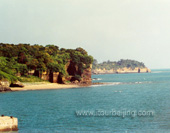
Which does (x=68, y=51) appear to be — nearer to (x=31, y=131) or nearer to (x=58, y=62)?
(x=58, y=62)

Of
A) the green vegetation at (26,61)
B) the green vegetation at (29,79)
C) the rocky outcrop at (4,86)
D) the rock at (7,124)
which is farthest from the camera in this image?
the green vegetation at (26,61)

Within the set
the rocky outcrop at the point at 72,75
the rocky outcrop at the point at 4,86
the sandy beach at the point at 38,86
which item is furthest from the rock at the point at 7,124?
the rocky outcrop at the point at 72,75

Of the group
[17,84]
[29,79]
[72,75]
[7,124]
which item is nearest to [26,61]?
[29,79]

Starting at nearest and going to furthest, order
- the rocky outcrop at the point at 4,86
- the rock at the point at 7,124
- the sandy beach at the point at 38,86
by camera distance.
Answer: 1. the rock at the point at 7,124
2. the rocky outcrop at the point at 4,86
3. the sandy beach at the point at 38,86

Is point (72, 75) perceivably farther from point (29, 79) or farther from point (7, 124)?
point (7, 124)

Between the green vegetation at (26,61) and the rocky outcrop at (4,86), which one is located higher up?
the green vegetation at (26,61)

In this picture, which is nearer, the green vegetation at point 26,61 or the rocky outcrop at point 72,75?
the green vegetation at point 26,61

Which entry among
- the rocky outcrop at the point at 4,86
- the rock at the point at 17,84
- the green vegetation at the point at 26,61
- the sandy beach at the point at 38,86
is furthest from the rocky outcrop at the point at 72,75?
the rocky outcrop at the point at 4,86

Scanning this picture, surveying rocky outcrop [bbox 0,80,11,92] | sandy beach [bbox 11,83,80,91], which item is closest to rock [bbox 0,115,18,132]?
rocky outcrop [bbox 0,80,11,92]

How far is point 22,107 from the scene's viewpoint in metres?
61.4

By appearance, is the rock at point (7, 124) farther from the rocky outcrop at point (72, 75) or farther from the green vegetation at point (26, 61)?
the rocky outcrop at point (72, 75)

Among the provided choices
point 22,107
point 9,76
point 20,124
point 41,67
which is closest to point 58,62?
point 41,67

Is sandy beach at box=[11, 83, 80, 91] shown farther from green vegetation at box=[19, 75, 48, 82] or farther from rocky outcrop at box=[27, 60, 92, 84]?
rocky outcrop at box=[27, 60, 92, 84]

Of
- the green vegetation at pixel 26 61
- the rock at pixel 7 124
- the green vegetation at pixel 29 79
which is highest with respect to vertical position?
the green vegetation at pixel 26 61
